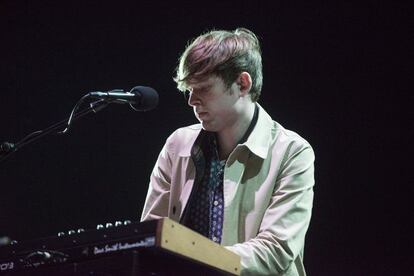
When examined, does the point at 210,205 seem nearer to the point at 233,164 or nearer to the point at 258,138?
the point at 233,164

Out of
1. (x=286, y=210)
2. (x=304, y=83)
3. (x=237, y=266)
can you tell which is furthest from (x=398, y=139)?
(x=237, y=266)

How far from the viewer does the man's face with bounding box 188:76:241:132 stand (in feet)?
9.75

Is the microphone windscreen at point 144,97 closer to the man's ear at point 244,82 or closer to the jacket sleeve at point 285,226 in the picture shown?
the man's ear at point 244,82

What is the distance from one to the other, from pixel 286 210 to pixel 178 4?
2.54 metres

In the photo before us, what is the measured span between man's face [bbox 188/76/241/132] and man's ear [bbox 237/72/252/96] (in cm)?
2

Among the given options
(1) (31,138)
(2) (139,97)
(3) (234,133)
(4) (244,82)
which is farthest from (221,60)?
(1) (31,138)

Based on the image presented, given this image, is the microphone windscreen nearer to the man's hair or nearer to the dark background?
the man's hair

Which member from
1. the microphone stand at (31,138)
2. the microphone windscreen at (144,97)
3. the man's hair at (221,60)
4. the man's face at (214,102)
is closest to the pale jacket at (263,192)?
the man's face at (214,102)

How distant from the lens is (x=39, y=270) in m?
2.16

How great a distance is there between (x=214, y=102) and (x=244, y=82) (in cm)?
19

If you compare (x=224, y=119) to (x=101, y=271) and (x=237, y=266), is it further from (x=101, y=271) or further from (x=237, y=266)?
(x=101, y=271)

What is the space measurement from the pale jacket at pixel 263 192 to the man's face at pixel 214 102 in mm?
139

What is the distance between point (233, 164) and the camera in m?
3.01

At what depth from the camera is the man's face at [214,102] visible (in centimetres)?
297
